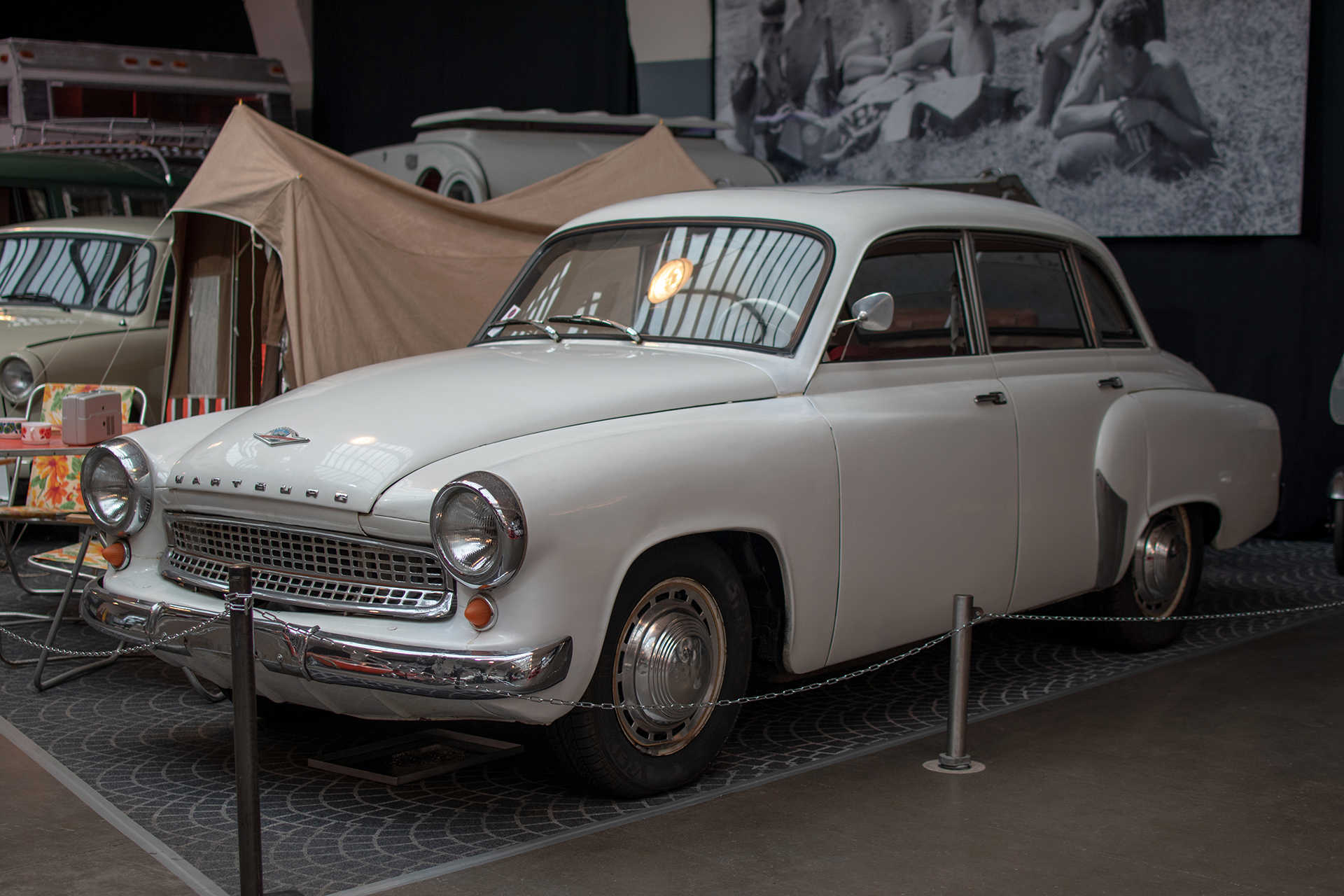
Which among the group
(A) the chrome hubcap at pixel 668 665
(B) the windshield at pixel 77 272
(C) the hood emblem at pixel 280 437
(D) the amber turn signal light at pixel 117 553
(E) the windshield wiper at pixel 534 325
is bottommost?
(A) the chrome hubcap at pixel 668 665

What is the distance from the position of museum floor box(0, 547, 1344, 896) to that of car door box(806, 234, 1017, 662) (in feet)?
1.50

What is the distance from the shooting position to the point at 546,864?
318 cm

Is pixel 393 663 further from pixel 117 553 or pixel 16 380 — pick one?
pixel 16 380

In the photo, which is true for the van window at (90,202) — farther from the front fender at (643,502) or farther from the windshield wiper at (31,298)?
the front fender at (643,502)

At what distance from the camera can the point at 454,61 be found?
1236 cm

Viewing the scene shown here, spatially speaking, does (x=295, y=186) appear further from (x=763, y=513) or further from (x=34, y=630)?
(x=763, y=513)

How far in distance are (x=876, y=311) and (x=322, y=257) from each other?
3.62 m

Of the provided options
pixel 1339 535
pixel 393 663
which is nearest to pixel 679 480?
pixel 393 663

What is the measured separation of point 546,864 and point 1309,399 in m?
6.38

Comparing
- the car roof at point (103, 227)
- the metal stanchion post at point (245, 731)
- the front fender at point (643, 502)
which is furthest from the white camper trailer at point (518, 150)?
the metal stanchion post at point (245, 731)

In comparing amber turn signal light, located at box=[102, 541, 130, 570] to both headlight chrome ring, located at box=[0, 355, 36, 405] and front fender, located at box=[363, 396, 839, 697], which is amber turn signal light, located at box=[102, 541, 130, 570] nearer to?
→ front fender, located at box=[363, 396, 839, 697]

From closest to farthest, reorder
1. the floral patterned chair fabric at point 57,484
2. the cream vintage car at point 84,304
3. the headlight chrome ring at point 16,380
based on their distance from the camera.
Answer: the floral patterned chair fabric at point 57,484
the headlight chrome ring at point 16,380
the cream vintage car at point 84,304

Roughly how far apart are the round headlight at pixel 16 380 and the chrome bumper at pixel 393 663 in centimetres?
482

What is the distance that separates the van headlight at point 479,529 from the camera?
3.05 meters
